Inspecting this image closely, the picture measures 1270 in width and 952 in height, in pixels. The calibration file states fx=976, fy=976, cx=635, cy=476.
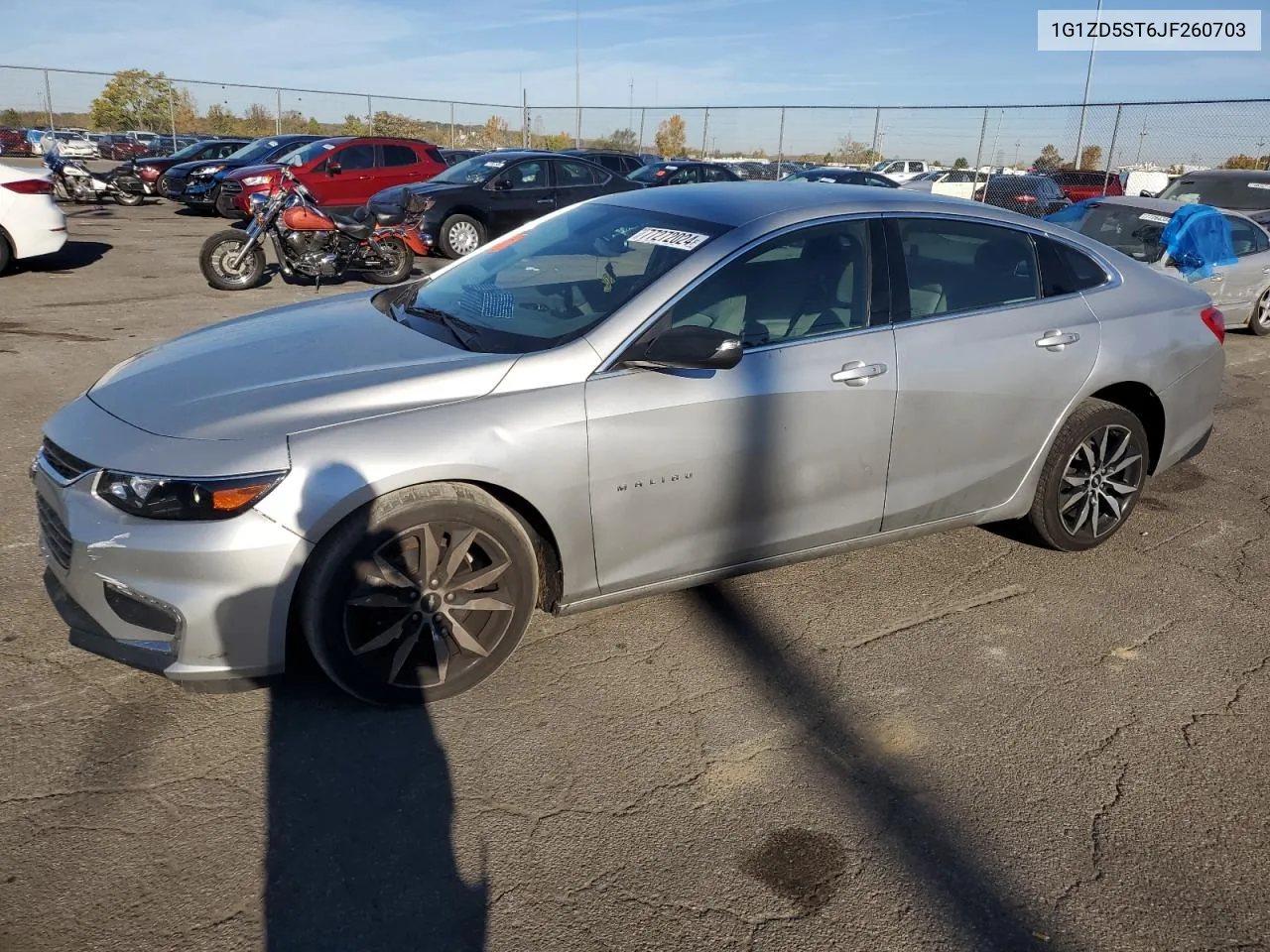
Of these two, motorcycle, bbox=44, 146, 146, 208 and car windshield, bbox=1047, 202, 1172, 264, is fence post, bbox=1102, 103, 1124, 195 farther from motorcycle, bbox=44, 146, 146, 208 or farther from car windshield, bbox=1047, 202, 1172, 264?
motorcycle, bbox=44, 146, 146, 208

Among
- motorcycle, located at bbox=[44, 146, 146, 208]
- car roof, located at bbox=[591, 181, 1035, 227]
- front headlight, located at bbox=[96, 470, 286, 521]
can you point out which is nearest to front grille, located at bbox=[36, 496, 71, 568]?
front headlight, located at bbox=[96, 470, 286, 521]

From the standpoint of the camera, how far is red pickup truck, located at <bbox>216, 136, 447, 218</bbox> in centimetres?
1689

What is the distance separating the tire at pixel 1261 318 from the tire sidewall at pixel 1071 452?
23.2 ft

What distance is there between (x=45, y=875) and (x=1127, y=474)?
4.46m

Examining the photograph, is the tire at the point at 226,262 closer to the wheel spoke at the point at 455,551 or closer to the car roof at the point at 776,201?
the car roof at the point at 776,201

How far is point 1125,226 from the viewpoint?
9.18 m

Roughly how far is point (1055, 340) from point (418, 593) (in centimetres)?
284

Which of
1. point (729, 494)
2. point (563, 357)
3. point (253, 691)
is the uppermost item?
point (563, 357)

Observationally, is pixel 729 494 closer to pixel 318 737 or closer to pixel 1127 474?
pixel 318 737

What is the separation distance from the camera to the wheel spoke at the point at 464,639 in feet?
10.5

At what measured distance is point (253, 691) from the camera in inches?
131

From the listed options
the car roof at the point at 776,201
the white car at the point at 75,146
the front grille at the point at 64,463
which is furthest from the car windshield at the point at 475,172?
the white car at the point at 75,146

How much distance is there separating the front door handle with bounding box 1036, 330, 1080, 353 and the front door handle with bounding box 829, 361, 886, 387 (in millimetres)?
887

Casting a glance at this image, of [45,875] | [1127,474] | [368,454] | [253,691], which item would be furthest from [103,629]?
[1127,474]
